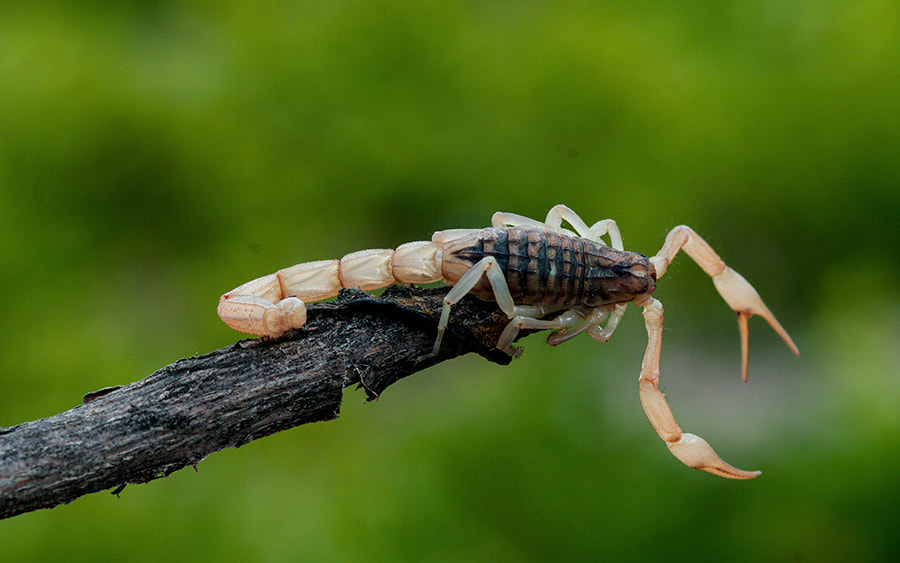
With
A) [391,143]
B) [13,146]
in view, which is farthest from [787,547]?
[13,146]

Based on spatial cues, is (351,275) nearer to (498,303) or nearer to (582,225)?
(498,303)

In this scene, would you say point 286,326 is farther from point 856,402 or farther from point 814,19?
point 814,19

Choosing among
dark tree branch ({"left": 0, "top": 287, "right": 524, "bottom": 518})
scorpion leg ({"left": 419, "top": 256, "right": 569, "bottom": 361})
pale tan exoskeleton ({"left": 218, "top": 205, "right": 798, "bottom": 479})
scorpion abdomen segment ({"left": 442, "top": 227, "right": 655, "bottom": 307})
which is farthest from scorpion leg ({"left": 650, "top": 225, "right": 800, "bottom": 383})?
dark tree branch ({"left": 0, "top": 287, "right": 524, "bottom": 518})

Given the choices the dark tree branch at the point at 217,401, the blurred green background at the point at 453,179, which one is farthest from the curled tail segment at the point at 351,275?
the blurred green background at the point at 453,179

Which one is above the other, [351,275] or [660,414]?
[351,275]

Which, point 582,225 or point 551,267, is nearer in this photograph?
point 551,267

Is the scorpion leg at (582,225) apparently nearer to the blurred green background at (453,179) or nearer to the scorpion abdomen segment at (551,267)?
the scorpion abdomen segment at (551,267)

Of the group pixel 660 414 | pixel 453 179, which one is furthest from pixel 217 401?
pixel 453 179
